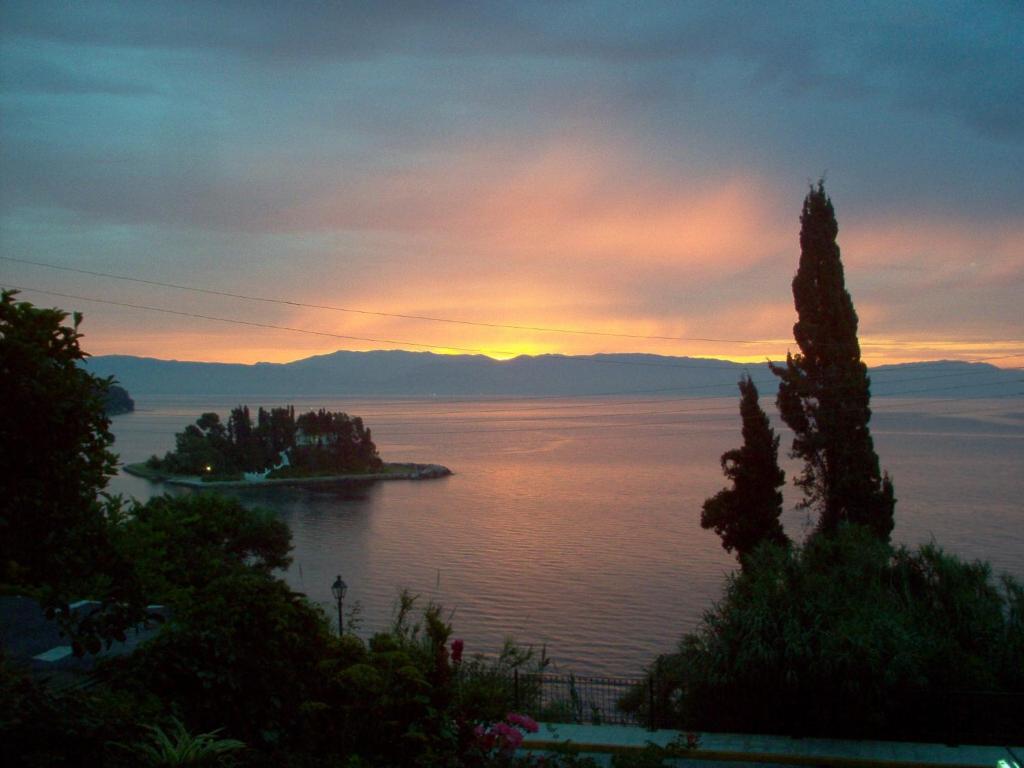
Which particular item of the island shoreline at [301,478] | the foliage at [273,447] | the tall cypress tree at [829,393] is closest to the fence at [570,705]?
the tall cypress tree at [829,393]

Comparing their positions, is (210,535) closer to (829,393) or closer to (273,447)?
(829,393)

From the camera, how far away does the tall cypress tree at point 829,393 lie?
20.7 m

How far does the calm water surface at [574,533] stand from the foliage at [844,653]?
33.7 feet

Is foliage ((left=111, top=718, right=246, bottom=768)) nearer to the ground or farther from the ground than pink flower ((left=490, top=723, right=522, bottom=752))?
farther from the ground

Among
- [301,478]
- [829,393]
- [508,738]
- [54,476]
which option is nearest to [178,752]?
[54,476]

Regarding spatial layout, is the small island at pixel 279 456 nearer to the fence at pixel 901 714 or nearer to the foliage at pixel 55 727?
the fence at pixel 901 714

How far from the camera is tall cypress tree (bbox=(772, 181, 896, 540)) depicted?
67.8ft

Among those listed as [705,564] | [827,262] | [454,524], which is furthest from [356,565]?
[827,262]

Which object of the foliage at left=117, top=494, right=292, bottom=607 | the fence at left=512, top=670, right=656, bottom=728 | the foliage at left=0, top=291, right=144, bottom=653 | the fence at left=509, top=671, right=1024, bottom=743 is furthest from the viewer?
the foliage at left=117, top=494, right=292, bottom=607

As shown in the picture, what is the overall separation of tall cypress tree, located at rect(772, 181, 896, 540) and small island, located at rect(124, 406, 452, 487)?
59.7 meters

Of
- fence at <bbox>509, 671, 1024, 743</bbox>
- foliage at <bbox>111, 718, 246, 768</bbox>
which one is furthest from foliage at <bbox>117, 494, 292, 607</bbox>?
foliage at <bbox>111, 718, 246, 768</bbox>

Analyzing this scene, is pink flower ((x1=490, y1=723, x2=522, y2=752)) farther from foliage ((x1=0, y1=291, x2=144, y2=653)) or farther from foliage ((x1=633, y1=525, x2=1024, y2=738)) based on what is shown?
foliage ((x1=633, y1=525, x2=1024, y2=738))

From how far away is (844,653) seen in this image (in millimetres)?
12477

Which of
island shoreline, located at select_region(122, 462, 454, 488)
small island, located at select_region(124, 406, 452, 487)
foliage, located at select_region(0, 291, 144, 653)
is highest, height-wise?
foliage, located at select_region(0, 291, 144, 653)
